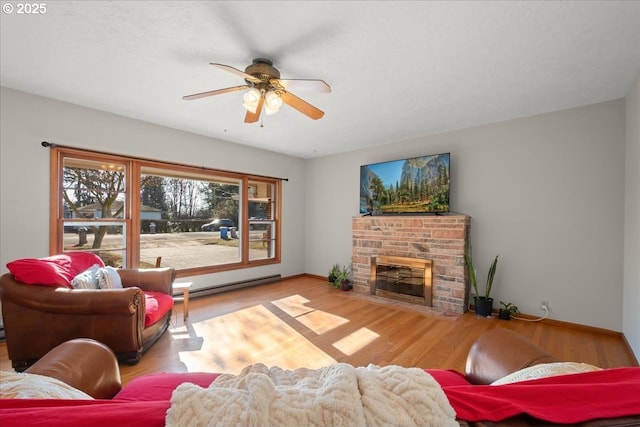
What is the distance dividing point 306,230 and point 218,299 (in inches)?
93.7

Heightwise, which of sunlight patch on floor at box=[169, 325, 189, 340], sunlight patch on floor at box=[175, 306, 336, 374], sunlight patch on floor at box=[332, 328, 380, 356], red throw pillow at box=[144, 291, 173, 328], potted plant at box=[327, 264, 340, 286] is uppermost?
red throw pillow at box=[144, 291, 173, 328]

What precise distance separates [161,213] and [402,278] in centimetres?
389

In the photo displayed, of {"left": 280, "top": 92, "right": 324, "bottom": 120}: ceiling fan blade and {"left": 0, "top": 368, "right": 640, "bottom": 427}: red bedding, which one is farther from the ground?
{"left": 280, "top": 92, "right": 324, "bottom": 120}: ceiling fan blade

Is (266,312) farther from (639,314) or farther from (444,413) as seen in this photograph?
(639,314)

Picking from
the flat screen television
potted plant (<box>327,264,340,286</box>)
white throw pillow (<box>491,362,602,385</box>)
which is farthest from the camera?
potted plant (<box>327,264,340,286</box>)

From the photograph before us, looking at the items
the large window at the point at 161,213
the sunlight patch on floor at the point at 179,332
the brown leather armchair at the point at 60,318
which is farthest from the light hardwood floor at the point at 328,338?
the large window at the point at 161,213

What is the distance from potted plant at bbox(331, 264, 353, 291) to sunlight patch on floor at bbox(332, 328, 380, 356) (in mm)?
1635

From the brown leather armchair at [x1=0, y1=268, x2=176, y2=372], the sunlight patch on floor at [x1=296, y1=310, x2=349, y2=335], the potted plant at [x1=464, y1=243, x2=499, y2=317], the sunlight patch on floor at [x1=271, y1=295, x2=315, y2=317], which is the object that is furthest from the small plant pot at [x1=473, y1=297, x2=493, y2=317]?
the brown leather armchair at [x1=0, y1=268, x2=176, y2=372]

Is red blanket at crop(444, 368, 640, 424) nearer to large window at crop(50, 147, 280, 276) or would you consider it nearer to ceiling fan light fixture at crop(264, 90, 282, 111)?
ceiling fan light fixture at crop(264, 90, 282, 111)

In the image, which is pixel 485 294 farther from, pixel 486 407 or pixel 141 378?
pixel 141 378

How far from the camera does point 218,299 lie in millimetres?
3918

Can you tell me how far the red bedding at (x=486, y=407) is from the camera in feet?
1.49

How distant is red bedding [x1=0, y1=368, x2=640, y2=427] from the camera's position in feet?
1.49

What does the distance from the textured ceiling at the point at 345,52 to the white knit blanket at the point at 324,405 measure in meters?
1.95
